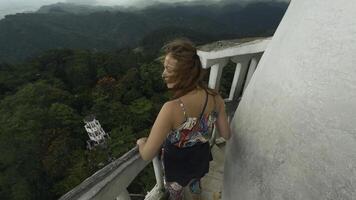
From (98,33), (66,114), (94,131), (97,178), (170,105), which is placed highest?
(170,105)

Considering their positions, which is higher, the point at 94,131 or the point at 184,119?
the point at 184,119

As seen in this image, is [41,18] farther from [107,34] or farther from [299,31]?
[299,31]

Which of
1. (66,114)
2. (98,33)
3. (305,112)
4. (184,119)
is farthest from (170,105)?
(98,33)

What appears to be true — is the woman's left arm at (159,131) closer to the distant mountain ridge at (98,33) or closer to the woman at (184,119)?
the woman at (184,119)

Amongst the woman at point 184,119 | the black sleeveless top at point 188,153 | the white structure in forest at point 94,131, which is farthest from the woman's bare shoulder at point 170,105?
the white structure in forest at point 94,131

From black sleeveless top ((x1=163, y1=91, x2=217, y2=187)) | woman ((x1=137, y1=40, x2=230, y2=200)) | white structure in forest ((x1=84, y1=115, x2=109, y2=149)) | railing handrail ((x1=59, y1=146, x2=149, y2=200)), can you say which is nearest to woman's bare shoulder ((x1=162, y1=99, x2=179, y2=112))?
woman ((x1=137, y1=40, x2=230, y2=200))

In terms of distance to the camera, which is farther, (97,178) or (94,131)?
(94,131)

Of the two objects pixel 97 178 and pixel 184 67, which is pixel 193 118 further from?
pixel 97 178
